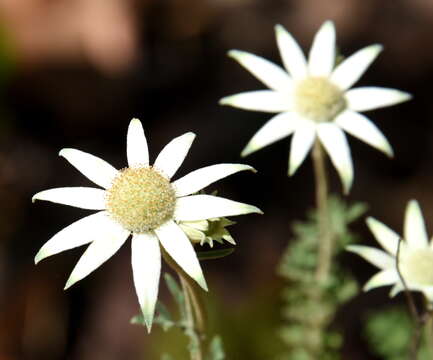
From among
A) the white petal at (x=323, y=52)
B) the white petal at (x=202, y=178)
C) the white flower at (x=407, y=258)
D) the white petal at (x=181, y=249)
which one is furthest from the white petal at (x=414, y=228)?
the white petal at (x=181, y=249)

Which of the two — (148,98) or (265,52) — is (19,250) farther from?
(265,52)

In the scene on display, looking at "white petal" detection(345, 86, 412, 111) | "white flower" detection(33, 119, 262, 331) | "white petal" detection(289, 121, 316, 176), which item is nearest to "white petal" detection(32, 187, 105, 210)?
"white flower" detection(33, 119, 262, 331)

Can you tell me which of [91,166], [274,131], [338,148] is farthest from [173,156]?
[338,148]

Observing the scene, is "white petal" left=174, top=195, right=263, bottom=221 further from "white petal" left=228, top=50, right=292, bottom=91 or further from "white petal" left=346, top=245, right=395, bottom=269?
"white petal" left=228, top=50, right=292, bottom=91

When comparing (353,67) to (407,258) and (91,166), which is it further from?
(91,166)

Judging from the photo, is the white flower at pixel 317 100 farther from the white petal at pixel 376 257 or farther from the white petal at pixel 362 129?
the white petal at pixel 376 257

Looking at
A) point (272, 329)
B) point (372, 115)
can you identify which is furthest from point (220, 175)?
point (372, 115)

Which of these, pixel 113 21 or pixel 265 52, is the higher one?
pixel 113 21
